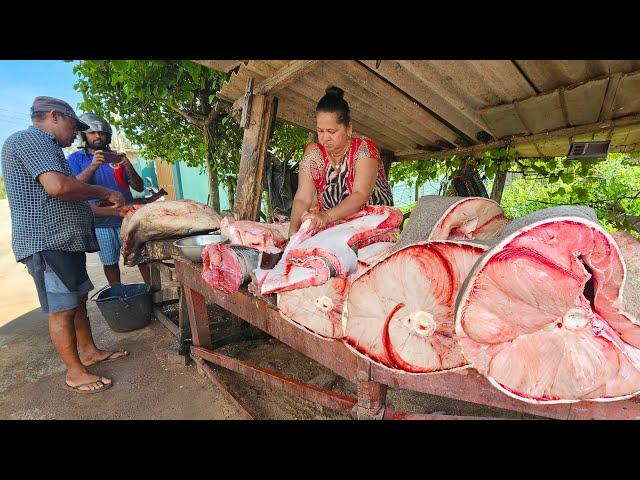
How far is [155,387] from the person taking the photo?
2.77m

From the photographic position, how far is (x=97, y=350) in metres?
3.19

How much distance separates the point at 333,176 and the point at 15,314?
5.02 m

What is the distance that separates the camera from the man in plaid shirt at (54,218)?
2.36 metres

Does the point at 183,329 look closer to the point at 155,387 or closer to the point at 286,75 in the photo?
the point at 155,387

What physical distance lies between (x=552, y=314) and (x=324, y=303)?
0.77 meters

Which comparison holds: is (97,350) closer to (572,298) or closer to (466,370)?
(466,370)

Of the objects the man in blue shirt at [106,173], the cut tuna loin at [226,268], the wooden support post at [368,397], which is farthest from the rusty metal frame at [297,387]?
the man in blue shirt at [106,173]

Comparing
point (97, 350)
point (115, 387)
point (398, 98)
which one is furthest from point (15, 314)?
point (398, 98)

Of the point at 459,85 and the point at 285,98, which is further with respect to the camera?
the point at 285,98

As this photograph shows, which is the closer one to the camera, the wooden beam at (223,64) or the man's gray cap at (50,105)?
the man's gray cap at (50,105)

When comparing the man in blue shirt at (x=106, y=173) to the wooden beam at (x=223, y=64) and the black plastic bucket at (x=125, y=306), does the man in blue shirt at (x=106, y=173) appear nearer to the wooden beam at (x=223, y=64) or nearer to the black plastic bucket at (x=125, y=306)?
the black plastic bucket at (x=125, y=306)

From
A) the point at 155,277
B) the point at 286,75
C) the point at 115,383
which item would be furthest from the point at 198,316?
the point at 286,75

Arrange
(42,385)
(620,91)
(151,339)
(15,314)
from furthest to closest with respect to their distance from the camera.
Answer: (15,314) < (151,339) < (42,385) < (620,91)

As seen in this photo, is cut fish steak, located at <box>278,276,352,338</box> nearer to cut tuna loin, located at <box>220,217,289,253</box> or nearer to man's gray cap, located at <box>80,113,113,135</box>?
cut tuna loin, located at <box>220,217,289,253</box>
